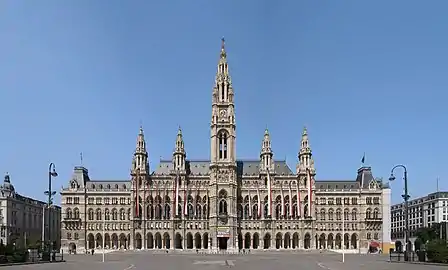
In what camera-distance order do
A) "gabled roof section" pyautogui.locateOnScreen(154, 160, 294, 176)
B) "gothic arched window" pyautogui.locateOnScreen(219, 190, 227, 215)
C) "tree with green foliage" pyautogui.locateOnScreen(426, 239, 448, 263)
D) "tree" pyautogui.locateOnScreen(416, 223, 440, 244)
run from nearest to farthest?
"tree with green foliage" pyautogui.locateOnScreen(426, 239, 448, 263)
"tree" pyautogui.locateOnScreen(416, 223, 440, 244)
"gothic arched window" pyautogui.locateOnScreen(219, 190, 227, 215)
"gabled roof section" pyautogui.locateOnScreen(154, 160, 294, 176)

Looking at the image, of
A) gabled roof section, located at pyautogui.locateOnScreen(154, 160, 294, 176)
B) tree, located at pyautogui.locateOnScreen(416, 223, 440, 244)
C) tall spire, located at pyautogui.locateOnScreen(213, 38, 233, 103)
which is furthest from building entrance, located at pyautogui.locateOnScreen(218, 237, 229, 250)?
tree, located at pyautogui.locateOnScreen(416, 223, 440, 244)

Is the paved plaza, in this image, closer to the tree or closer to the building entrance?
the tree

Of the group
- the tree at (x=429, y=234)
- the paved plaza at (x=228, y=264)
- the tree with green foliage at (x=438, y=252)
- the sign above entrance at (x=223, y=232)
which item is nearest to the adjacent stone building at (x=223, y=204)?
the sign above entrance at (x=223, y=232)

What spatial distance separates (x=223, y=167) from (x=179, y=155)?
12.2 metres

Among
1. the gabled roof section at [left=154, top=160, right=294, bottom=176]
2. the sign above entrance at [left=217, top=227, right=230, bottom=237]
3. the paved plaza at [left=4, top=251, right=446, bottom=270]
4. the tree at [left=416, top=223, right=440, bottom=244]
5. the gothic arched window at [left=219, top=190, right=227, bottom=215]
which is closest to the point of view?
the paved plaza at [left=4, top=251, right=446, bottom=270]

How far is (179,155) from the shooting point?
540 feet

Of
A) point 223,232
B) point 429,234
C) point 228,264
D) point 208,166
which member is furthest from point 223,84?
point 228,264

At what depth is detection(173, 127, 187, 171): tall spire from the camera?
164m

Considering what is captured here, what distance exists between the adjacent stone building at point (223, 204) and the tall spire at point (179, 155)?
0.27 m

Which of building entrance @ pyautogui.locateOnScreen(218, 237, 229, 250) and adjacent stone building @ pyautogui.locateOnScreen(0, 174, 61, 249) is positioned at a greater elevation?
adjacent stone building @ pyautogui.locateOnScreen(0, 174, 61, 249)

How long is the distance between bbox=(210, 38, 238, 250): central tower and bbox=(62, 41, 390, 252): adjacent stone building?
0.79 ft

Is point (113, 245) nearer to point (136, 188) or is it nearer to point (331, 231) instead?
point (136, 188)

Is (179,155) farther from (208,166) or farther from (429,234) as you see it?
(429,234)


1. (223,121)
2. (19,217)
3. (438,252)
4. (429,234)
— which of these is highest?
(223,121)
